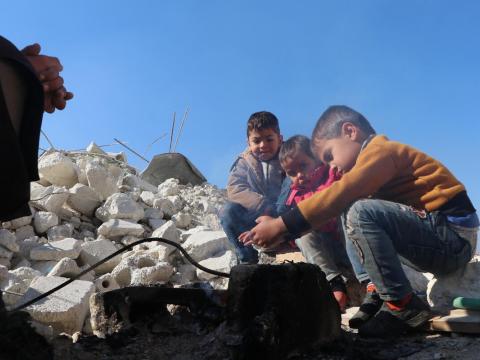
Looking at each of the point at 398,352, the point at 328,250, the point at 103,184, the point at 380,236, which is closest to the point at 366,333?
the point at 398,352

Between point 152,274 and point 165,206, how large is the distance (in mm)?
1595

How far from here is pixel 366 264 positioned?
6.32ft

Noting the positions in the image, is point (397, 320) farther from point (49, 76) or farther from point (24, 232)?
point (24, 232)

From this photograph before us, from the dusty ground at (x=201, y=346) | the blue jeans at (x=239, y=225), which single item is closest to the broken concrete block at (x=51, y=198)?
the blue jeans at (x=239, y=225)

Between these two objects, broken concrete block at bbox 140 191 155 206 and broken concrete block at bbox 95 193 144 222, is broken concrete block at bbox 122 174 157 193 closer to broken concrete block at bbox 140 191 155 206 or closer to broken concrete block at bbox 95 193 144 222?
broken concrete block at bbox 140 191 155 206

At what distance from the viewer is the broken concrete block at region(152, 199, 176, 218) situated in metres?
5.00

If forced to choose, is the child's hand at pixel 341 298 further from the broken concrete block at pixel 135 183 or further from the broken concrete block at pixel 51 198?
the broken concrete block at pixel 135 183

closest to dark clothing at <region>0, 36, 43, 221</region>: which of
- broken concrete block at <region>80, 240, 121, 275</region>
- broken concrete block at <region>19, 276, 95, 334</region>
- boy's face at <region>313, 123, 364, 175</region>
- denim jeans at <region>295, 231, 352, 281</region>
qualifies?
boy's face at <region>313, 123, 364, 175</region>

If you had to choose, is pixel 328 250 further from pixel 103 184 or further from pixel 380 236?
pixel 103 184

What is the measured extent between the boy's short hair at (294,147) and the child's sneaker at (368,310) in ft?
1.92

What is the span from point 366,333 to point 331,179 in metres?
0.59

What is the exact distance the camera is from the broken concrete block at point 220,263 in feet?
11.8

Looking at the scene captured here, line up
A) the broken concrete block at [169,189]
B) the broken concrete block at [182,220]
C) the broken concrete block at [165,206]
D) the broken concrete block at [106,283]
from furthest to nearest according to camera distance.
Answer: the broken concrete block at [169,189], the broken concrete block at [165,206], the broken concrete block at [182,220], the broken concrete block at [106,283]

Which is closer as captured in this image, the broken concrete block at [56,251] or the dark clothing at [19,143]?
the dark clothing at [19,143]
